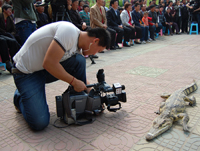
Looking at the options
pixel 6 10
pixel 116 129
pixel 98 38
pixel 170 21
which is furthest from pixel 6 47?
pixel 170 21

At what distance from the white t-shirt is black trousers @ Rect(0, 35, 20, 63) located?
2812 mm

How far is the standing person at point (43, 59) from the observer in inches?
82.9

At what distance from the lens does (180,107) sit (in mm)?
2654

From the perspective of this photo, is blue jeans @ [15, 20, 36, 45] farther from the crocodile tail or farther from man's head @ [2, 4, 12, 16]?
the crocodile tail

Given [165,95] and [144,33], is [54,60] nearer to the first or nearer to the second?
[165,95]

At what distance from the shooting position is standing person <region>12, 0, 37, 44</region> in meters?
4.01

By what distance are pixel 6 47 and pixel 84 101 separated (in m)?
3.46

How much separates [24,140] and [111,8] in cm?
740

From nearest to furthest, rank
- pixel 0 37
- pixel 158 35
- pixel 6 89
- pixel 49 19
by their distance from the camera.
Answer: pixel 6 89, pixel 0 37, pixel 49 19, pixel 158 35

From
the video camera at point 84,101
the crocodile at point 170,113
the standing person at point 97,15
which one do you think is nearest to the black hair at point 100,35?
the video camera at point 84,101

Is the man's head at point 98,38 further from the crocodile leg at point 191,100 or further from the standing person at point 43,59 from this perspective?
the crocodile leg at point 191,100

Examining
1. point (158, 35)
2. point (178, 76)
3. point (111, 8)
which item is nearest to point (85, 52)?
point (178, 76)

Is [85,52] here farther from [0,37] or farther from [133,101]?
[0,37]

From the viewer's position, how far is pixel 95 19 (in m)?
7.20
